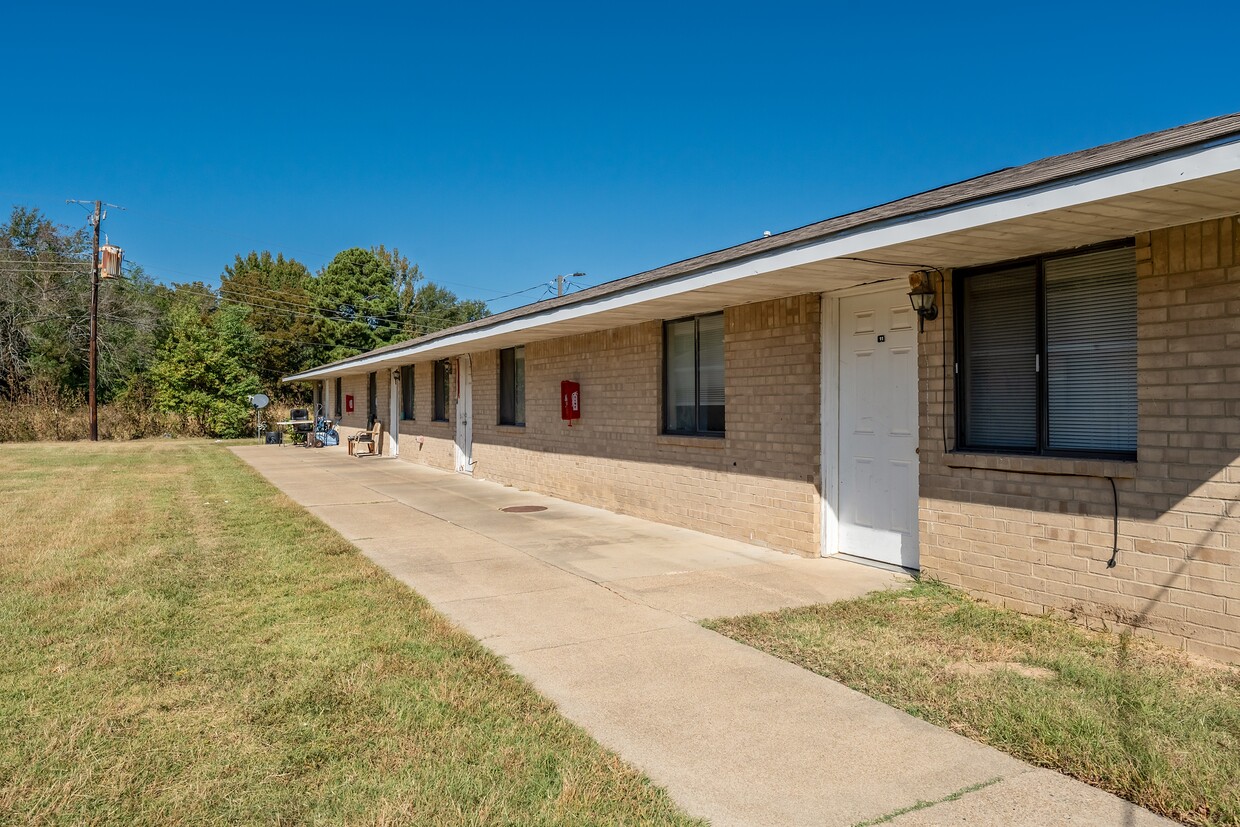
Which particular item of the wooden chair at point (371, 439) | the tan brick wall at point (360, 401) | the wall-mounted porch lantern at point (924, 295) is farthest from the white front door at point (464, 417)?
the wall-mounted porch lantern at point (924, 295)

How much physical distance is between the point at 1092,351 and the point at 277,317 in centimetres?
4859

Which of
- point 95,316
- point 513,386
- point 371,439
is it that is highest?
point 95,316

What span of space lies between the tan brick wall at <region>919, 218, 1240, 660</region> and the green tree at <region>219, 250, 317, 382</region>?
44364 mm

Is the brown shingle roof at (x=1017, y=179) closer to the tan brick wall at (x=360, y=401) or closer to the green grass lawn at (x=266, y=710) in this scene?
the green grass lawn at (x=266, y=710)

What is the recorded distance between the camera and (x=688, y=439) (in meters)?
9.35

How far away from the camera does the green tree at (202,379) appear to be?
3195 cm

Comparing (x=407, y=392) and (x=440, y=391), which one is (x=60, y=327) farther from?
(x=440, y=391)

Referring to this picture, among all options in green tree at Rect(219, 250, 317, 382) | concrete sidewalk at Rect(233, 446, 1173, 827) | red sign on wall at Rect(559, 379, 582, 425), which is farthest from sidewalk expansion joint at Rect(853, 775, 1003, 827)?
green tree at Rect(219, 250, 317, 382)

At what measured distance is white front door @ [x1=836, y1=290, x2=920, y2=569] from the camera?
677cm

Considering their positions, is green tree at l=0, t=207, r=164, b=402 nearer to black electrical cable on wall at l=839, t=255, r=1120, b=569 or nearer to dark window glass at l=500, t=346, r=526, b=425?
dark window glass at l=500, t=346, r=526, b=425

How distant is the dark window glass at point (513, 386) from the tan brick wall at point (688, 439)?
1.19 feet

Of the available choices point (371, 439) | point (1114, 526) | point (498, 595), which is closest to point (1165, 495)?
point (1114, 526)

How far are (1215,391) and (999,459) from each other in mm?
1445

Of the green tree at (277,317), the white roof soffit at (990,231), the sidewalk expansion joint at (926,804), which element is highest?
the green tree at (277,317)
